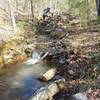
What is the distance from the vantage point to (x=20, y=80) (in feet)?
40.5

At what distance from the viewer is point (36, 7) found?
5503cm

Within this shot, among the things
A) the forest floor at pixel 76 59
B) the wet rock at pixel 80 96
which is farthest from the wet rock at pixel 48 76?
the wet rock at pixel 80 96

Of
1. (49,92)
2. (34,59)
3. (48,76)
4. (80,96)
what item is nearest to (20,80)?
(48,76)

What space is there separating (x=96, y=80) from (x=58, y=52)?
20.6 ft

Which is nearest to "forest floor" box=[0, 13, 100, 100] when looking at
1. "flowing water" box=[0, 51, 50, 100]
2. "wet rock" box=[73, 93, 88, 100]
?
"wet rock" box=[73, 93, 88, 100]

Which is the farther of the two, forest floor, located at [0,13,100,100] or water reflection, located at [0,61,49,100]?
water reflection, located at [0,61,49,100]

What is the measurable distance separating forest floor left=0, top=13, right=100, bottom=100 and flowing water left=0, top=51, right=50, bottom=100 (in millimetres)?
1140

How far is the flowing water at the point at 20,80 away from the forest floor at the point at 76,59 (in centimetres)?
114

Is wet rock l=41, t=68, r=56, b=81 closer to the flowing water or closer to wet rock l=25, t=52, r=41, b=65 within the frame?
the flowing water

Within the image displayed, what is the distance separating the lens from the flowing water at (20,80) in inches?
415

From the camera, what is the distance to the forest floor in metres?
9.24

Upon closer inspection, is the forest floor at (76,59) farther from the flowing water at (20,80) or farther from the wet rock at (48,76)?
the flowing water at (20,80)

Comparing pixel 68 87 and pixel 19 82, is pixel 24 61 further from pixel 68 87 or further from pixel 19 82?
pixel 68 87

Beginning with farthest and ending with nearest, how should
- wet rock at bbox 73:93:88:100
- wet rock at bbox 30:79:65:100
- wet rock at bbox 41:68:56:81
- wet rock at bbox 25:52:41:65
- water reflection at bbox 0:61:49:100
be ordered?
1. wet rock at bbox 25:52:41:65
2. wet rock at bbox 41:68:56:81
3. water reflection at bbox 0:61:49:100
4. wet rock at bbox 30:79:65:100
5. wet rock at bbox 73:93:88:100
